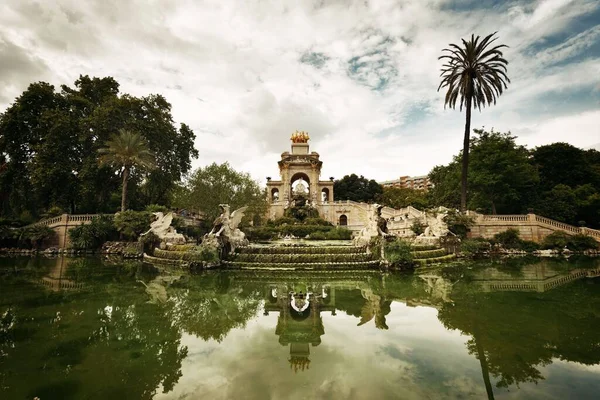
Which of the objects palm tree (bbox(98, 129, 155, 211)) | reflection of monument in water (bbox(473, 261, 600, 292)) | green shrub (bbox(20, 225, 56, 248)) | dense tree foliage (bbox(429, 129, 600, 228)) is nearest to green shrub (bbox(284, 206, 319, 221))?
dense tree foliage (bbox(429, 129, 600, 228))

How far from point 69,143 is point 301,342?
30.1m

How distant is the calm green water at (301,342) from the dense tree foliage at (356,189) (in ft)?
171

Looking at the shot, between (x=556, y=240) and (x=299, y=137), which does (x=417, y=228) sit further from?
(x=299, y=137)

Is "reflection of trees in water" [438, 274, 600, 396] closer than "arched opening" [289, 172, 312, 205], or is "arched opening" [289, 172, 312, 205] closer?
"reflection of trees in water" [438, 274, 600, 396]

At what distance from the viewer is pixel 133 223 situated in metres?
23.1

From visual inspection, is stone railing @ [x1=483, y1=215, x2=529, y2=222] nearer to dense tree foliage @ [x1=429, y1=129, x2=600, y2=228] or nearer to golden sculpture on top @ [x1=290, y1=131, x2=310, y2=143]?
dense tree foliage @ [x1=429, y1=129, x2=600, y2=228]

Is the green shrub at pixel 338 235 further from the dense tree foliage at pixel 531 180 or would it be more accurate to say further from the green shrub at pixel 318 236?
the dense tree foliage at pixel 531 180

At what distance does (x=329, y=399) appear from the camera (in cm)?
352

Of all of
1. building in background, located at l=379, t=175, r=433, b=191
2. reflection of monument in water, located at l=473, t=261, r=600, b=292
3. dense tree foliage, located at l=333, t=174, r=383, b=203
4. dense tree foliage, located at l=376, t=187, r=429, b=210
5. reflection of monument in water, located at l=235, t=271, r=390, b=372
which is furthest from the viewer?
building in background, located at l=379, t=175, r=433, b=191

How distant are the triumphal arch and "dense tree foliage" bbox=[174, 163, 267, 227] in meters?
15.4

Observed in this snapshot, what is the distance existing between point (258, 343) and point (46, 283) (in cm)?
971

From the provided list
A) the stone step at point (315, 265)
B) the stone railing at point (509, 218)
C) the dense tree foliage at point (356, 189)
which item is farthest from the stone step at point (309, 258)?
the dense tree foliage at point (356, 189)

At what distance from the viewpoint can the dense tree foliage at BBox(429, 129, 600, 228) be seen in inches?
1012

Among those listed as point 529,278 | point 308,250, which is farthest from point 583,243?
point 308,250
